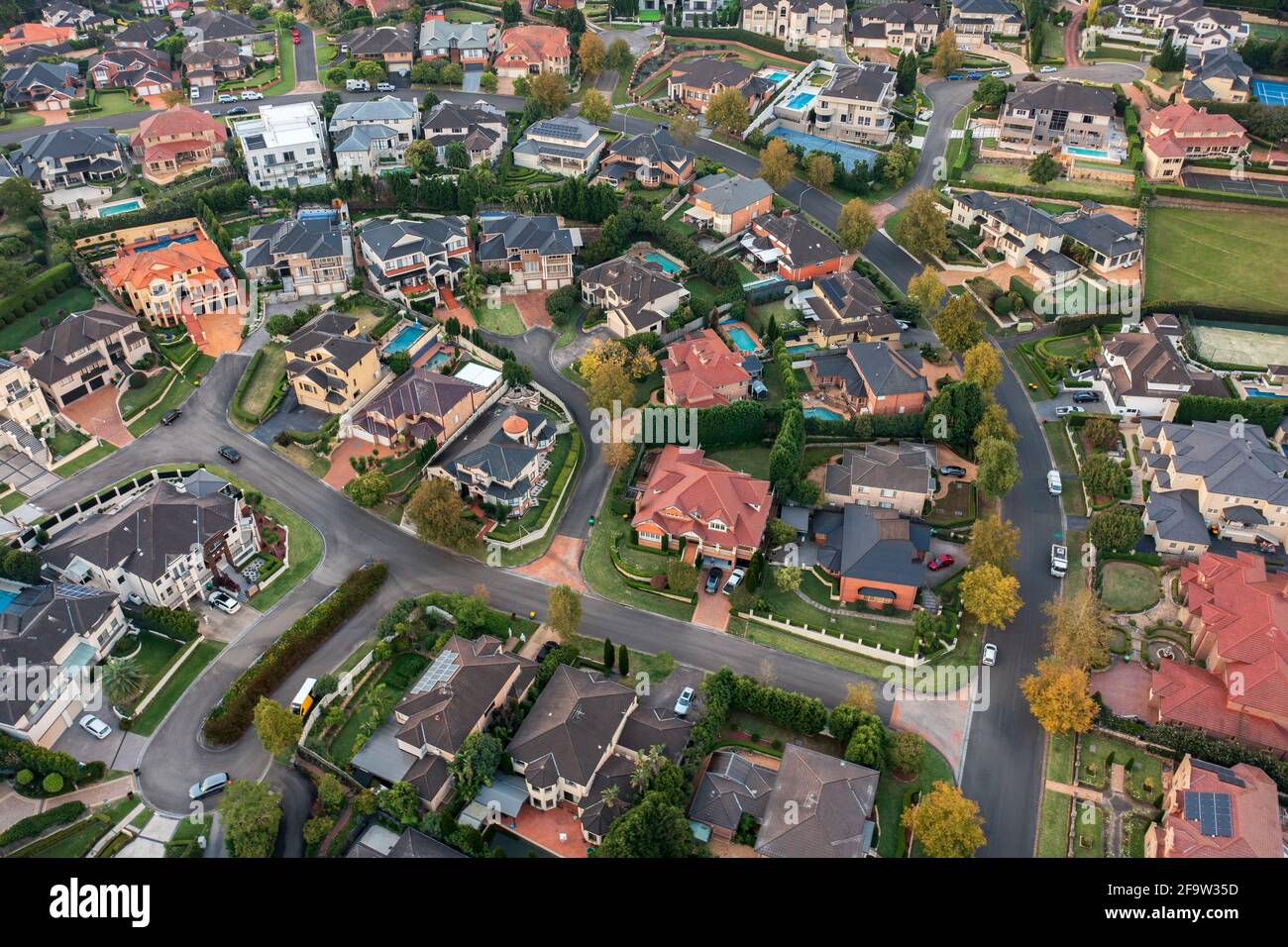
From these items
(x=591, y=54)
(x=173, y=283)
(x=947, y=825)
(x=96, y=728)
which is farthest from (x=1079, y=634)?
(x=591, y=54)

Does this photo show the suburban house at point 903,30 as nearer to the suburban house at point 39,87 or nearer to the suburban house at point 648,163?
the suburban house at point 648,163

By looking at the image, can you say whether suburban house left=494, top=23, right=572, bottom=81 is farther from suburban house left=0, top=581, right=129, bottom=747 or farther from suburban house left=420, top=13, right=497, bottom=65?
suburban house left=0, top=581, right=129, bottom=747

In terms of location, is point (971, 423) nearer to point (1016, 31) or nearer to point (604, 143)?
point (604, 143)

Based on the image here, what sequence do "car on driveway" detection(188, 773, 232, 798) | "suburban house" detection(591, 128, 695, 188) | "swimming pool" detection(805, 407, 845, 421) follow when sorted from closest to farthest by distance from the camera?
1. "car on driveway" detection(188, 773, 232, 798)
2. "swimming pool" detection(805, 407, 845, 421)
3. "suburban house" detection(591, 128, 695, 188)

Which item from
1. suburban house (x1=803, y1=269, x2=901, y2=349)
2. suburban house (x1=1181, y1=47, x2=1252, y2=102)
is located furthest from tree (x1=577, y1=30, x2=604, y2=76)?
suburban house (x1=1181, y1=47, x2=1252, y2=102)

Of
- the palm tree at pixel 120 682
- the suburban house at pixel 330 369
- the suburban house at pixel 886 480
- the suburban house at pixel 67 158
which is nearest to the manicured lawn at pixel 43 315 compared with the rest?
the suburban house at pixel 67 158

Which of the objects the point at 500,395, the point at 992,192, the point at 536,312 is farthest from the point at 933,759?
the point at 992,192
